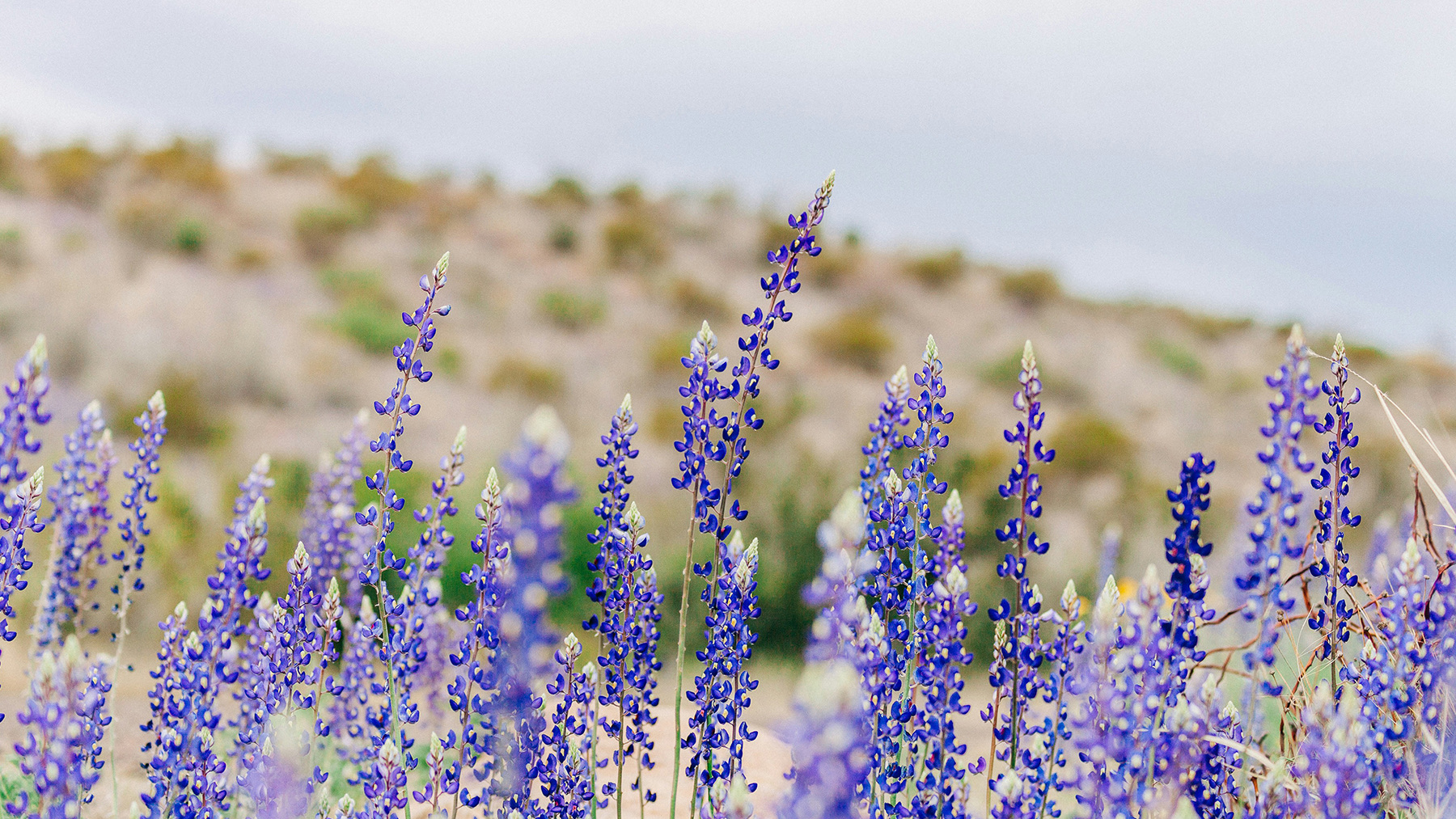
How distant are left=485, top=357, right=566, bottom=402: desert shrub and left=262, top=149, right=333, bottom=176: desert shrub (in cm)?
1469

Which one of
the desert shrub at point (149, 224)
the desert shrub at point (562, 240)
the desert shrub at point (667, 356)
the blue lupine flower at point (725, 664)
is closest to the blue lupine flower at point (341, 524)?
the blue lupine flower at point (725, 664)

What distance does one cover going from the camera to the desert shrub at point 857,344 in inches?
755

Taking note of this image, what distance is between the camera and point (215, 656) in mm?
2203

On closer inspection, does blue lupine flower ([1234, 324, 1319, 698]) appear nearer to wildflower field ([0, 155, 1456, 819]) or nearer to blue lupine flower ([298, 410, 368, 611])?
wildflower field ([0, 155, 1456, 819])

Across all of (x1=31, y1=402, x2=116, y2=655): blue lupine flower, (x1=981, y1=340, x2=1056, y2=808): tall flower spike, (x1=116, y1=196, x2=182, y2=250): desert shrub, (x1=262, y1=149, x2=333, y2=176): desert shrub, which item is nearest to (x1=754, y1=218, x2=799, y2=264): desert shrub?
(x1=262, y1=149, x2=333, y2=176): desert shrub

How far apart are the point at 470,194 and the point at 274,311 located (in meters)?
11.6

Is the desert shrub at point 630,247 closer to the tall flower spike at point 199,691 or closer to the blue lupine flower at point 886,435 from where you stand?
the tall flower spike at point 199,691

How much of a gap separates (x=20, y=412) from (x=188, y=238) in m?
19.5

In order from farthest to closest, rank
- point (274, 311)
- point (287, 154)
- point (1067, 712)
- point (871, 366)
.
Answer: point (287, 154)
point (871, 366)
point (274, 311)
point (1067, 712)

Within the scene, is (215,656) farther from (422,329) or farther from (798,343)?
(798,343)

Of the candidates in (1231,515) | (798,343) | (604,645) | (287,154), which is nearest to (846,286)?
(798,343)

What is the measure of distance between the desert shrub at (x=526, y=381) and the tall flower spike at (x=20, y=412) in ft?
43.4

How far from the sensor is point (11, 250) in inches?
624

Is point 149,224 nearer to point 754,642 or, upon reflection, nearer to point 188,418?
point 188,418
